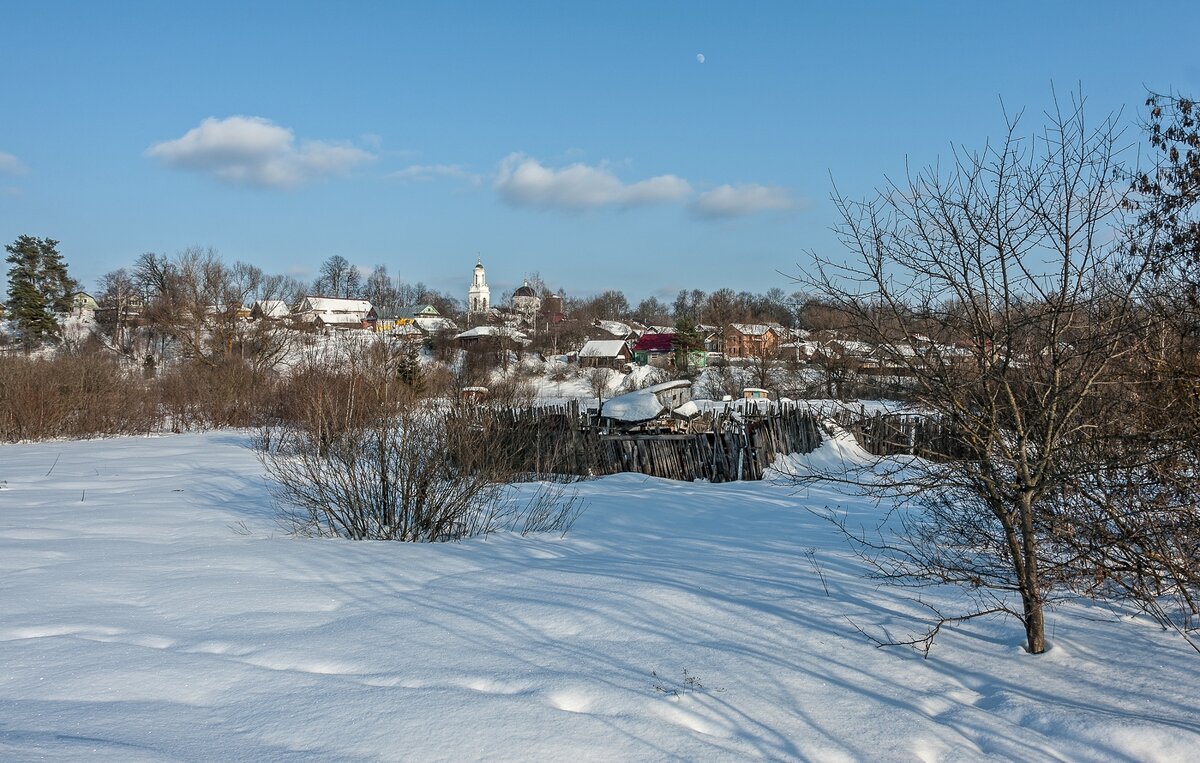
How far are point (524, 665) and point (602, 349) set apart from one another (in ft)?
170

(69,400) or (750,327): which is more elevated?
(750,327)

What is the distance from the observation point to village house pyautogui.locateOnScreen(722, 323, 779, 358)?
31.9 m

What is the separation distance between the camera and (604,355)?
5506 centimetres

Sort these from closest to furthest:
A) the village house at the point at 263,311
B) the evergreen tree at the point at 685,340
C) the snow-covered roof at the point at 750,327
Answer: the village house at the point at 263,311 → the snow-covered roof at the point at 750,327 → the evergreen tree at the point at 685,340

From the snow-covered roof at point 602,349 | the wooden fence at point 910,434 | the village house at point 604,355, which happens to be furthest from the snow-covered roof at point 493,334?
the wooden fence at point 910,434

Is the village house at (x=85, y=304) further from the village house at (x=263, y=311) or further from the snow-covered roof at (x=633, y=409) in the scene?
the snow-covered roof at (x=633, y=409)

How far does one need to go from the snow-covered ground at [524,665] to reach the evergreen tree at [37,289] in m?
52.3

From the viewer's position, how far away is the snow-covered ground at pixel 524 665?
3.11m

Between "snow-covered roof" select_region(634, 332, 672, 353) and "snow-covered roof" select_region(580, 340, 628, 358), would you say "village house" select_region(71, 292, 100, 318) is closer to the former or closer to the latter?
"snow-covered roof" select_region(580, 340, 628, 358)

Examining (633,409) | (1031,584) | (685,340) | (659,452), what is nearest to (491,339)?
(685,340)

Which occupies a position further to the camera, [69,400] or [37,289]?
[37,289]

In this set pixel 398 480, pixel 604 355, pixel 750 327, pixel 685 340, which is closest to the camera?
pixel 398 480

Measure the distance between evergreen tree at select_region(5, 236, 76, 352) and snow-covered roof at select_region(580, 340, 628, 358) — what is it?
33.0m

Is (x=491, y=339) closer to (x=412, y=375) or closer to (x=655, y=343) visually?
(x=655, y=343)
